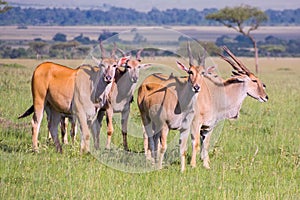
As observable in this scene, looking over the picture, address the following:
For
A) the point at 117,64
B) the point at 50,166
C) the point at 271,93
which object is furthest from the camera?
the point at 271,93

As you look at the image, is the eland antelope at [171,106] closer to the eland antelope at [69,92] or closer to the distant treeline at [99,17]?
the eland antelope at [69,92]

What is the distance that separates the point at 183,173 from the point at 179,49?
1.44m

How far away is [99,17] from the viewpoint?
151m

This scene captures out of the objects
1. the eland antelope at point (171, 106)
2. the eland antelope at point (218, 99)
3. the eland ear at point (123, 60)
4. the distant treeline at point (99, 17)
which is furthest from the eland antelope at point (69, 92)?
the distant treeline at point (99, 17)

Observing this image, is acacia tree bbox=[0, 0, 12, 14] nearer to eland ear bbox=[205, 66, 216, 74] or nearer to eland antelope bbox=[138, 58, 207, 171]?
eland antelope bbox=[138, 58, 207, 171]

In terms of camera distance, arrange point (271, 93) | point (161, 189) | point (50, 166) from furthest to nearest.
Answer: point (271, 93)
point (50, 166)
point (161, 189)

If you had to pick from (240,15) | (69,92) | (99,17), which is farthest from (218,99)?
(99,17)

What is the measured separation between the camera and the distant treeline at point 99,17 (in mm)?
110394

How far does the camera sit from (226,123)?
11703 mm

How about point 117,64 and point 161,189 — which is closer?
point 161,189

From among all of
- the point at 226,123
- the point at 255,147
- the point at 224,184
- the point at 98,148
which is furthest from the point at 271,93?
the point at 224,184

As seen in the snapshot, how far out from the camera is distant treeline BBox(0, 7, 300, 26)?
110394 mm

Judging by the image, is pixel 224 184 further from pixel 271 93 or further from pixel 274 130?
pixel 271 93

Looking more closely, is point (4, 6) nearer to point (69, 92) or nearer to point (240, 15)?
point (240, 15)
